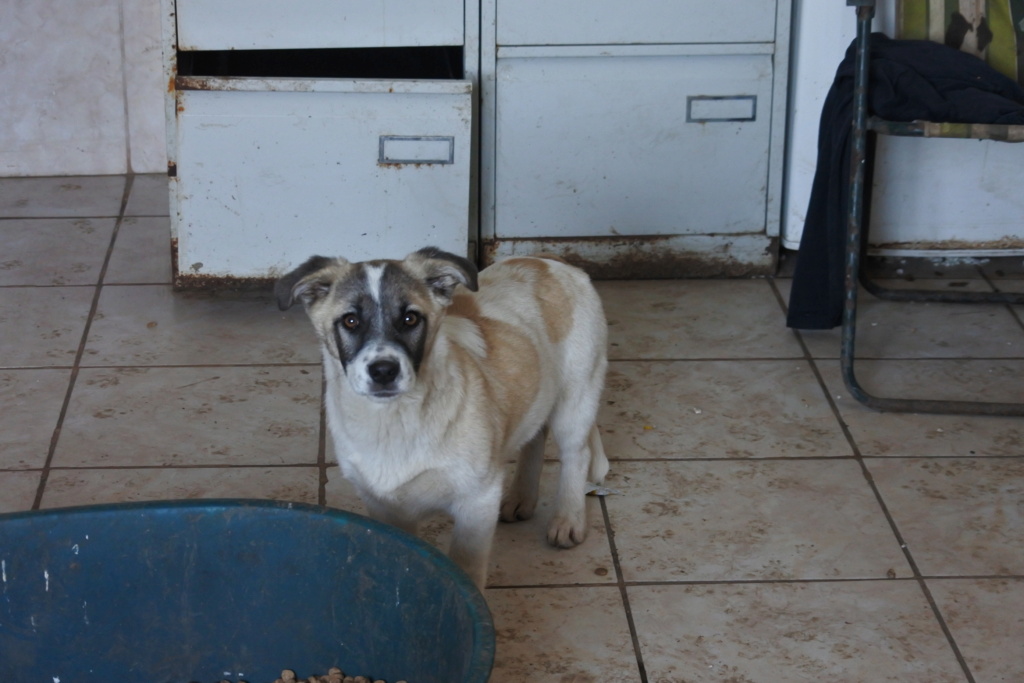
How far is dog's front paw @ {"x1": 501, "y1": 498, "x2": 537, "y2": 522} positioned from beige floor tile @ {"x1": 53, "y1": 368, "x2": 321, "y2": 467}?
19.6 inches

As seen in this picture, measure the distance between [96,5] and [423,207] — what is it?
1.82m

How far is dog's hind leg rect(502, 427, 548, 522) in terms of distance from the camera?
264 centimetres

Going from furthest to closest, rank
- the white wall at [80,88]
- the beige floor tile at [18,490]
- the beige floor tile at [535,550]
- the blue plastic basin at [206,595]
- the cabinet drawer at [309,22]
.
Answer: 1. the white wall at [80,88]
2. the cabinet drawer at [309,22]
3. the beige floor tile at [18,490]
4. the beige floor tile at [535,550]
5. the blue plastic basin at [206,595]

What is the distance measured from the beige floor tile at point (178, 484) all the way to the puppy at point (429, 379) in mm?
503

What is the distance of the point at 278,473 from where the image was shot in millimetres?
2775

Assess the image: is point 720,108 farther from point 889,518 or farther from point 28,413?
point 28,413

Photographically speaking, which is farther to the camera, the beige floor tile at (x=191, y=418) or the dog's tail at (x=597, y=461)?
the beige floor tile at (x=191, y=418)

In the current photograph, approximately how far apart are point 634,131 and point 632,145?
44 mm

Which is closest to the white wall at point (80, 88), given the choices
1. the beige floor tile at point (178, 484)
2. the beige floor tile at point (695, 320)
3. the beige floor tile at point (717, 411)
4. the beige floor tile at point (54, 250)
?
the beige floor tile at point (54, 250)

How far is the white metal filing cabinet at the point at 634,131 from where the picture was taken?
3.52 metres

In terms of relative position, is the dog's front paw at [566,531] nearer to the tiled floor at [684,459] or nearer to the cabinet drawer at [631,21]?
the tiled floor at [684,459]

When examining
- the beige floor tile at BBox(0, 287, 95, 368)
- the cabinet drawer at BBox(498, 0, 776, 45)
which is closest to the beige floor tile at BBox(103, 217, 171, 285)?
the beige floor tile at BBox(0, 287, 95, 368)

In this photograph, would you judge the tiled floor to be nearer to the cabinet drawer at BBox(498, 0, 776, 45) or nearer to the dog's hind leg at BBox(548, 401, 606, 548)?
the dog's hind leg at BBox(548, 401, 606, 548)

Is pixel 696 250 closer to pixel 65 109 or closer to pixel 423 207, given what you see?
pixel 423 207
